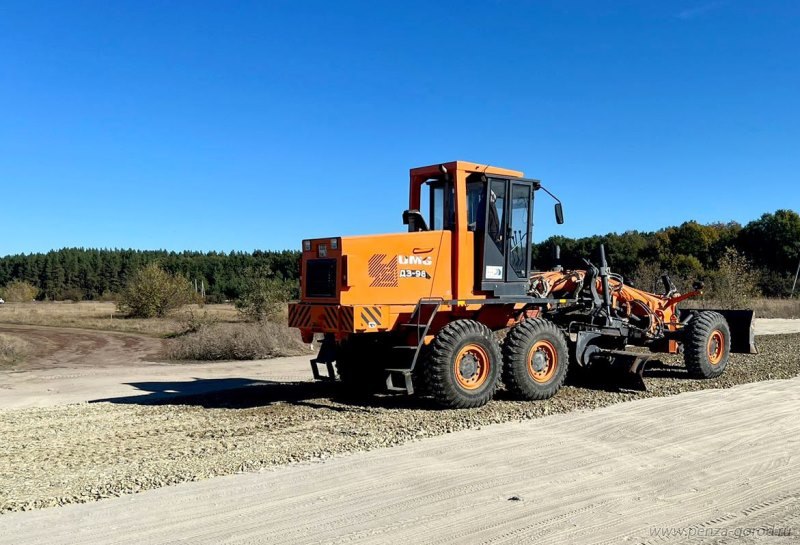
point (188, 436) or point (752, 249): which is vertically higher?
point (752, 249)

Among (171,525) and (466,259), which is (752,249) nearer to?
(466,259)

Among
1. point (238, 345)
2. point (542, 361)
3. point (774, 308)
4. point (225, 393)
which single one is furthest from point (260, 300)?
point (774, 308)

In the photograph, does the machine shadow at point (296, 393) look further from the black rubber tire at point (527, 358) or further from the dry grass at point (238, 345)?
the dry grass at point (238, 345)

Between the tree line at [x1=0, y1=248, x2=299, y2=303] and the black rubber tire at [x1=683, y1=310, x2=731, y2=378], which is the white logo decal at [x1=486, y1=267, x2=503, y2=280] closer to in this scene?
the black rubber tire at [x1=683, y1=310, x2=731, y2=378]

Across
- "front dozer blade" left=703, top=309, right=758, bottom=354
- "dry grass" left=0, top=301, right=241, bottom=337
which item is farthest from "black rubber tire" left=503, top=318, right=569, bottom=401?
"dry grass" left=0, top=301, right=241, bottom=337

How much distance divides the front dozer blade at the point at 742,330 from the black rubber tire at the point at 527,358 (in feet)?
17.0

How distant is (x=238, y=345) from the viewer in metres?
20.0

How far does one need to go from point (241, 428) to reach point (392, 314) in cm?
257

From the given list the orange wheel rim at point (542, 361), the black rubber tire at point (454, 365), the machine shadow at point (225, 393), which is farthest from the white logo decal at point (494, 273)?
the machine shadow at point (225, 393)

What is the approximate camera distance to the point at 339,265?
31.5 ft

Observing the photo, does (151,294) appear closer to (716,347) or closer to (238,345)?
(238,345)

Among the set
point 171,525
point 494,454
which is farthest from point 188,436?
point 494,454

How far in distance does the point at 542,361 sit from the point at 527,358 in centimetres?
42

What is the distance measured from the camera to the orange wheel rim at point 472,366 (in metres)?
9.87
